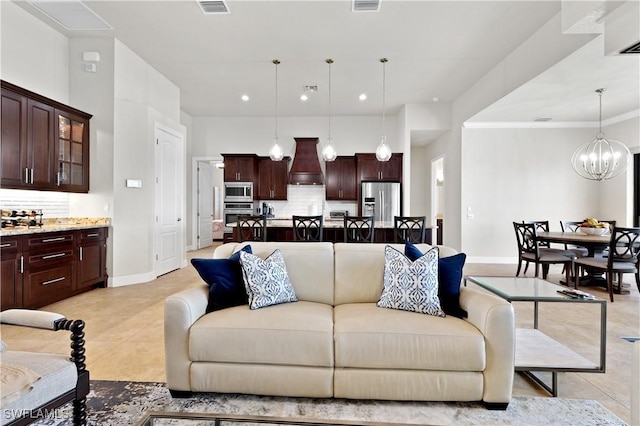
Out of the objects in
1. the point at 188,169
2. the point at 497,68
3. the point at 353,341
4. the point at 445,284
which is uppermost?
the point at 497,68

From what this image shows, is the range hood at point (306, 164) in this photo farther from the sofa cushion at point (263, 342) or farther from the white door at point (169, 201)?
the sofa cushion at point (263, 342)

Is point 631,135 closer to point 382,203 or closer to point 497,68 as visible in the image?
point 497,68

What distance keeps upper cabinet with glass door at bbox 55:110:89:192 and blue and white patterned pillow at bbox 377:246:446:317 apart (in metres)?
4.29

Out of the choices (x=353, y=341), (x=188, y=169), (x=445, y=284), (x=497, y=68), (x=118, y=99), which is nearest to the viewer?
(x=353, y=341)

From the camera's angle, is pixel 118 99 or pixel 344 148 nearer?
pixel 118 99

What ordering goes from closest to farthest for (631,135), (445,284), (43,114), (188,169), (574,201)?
(445,284) → (43,114) → (631,135) → (574,201) → (188,169)

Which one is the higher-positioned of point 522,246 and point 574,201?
point 574,201

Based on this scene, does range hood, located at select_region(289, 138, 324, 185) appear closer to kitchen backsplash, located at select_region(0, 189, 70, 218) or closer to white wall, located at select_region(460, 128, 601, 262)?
white wall, located at select_region(460, 128, 601, 262)

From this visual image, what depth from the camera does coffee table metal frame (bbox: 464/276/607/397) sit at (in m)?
1.95

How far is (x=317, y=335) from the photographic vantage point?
183 cm

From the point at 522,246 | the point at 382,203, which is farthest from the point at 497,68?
the point at 382,203

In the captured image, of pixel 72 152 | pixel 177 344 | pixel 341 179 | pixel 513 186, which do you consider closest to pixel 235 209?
pixel 341 179

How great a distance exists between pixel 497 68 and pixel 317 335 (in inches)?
206

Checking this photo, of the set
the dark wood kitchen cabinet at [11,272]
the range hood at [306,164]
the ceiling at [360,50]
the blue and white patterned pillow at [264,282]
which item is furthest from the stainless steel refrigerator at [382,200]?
the dark wood kitchen cabinet at [11,272]
